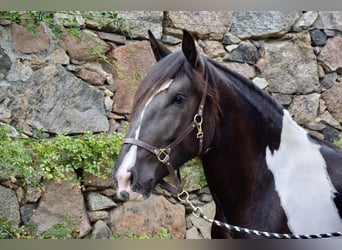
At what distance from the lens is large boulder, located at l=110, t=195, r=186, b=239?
94.6 inches

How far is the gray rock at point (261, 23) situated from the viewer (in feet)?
8.84

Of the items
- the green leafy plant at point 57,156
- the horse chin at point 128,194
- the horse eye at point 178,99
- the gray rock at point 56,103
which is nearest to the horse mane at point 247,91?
the horse eye at point 178,99

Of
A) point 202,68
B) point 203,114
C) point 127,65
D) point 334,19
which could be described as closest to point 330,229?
point 203,114

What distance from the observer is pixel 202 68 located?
1.37m

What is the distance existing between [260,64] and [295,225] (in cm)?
155

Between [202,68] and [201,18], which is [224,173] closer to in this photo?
[202,68]

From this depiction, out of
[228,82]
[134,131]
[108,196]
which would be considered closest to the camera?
[134,131]

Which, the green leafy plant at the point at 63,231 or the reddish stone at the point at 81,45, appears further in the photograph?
the reddish stone at the point at 81,45

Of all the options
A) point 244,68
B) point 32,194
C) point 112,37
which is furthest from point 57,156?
point 244,68

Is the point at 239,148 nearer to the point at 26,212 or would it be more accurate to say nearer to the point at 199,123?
the point at 199,123

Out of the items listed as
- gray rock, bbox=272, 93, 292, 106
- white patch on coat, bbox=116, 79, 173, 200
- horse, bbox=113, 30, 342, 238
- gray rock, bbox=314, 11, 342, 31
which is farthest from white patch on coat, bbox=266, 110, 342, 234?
gray rock, bbox=314, 11, 342, 31

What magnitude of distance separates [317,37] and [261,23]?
0.36 m

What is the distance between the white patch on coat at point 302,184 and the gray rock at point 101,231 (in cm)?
127

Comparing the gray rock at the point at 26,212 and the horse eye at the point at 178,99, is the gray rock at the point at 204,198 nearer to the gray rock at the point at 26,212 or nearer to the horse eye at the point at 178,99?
the gray rock at the point at 26,212
